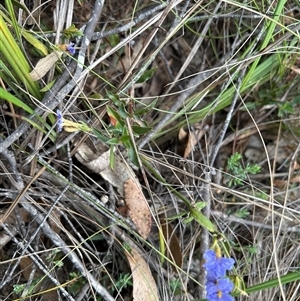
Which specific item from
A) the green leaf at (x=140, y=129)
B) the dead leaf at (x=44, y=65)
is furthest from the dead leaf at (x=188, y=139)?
the dead leaf at (x=44, y=65)

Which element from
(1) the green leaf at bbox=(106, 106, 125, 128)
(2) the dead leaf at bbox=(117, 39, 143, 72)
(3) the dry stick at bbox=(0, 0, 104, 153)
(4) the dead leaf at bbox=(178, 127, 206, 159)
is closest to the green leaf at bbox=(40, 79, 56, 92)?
(3) the dry stick at bbox=(0, 0, 104, 153)

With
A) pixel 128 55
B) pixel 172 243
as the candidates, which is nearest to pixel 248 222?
pixel 172 243

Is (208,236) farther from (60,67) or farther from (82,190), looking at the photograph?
(60,67)

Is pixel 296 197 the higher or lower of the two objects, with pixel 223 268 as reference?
lower

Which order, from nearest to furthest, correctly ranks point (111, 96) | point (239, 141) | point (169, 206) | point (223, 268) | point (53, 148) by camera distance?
point (223, 268), point (111, 96), point (53, 148), point (169, 206), point (239, 141)

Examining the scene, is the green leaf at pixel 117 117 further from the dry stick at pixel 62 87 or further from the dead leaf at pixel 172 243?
the dead leaf at pixel 172 243

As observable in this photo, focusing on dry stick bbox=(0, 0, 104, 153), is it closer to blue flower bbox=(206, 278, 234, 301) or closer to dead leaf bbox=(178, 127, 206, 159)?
dead leaf bbox=(178, 127, 206, 159)

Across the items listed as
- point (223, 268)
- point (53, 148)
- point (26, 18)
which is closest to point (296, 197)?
point (223, 268)
